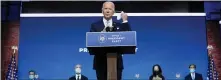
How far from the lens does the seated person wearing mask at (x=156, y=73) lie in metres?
6.33

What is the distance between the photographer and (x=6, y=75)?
6414 mm

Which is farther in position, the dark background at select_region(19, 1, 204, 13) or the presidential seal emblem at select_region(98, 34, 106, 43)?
the dark background at select_region(19, 1, 204, 13)

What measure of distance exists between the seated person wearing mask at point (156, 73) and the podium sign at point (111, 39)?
3.26 metres

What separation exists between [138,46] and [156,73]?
23.3 inches

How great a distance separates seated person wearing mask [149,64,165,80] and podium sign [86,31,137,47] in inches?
128

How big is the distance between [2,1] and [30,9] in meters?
0.52

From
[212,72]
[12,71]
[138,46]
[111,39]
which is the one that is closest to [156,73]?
[138,46]

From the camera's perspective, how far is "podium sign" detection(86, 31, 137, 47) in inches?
125

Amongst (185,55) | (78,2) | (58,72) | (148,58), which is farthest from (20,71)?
(185,55)

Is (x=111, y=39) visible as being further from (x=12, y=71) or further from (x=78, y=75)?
(x=12, y=71)

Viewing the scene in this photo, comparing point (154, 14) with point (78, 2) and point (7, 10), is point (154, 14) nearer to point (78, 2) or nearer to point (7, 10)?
point (78, 2)

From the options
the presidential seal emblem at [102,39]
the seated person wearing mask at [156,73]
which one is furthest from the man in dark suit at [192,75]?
the presidential seal emblem at [102,39]

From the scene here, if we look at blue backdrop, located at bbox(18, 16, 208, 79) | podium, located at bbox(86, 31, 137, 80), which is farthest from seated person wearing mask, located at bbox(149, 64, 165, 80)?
podium, located at bbox(86, 31, 137, 80)

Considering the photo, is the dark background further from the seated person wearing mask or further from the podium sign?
the podium sign
